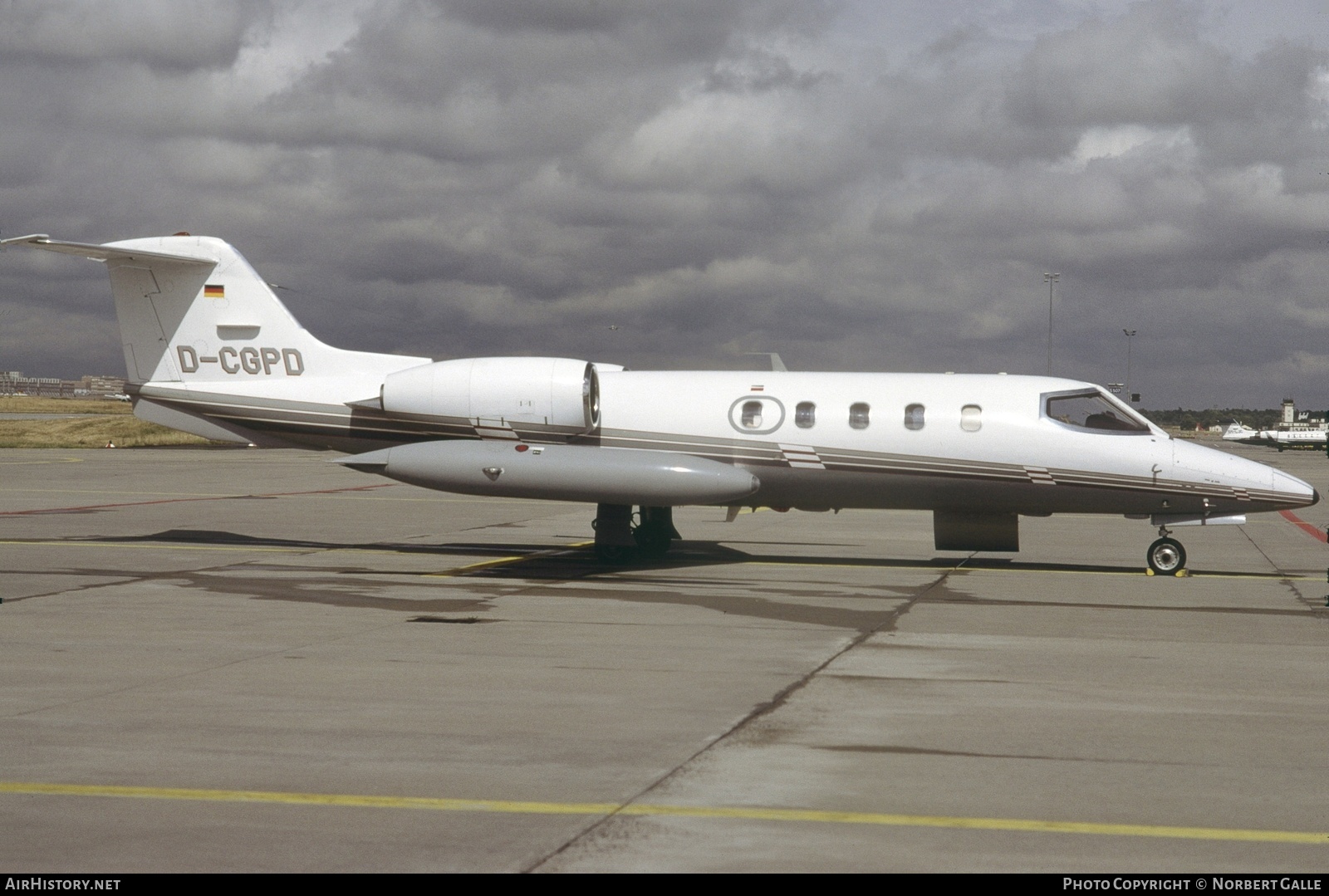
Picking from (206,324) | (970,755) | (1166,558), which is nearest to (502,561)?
(206,324)

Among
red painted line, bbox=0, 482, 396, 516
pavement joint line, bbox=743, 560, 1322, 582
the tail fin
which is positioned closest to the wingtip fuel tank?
pavement joint line, bbox=743, 560, 1322, 582

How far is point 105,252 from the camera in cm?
2108

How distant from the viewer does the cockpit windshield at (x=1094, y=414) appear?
19594 millimetres

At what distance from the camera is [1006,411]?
19688mm

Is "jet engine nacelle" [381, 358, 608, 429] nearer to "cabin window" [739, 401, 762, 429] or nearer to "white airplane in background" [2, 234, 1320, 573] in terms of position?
"white airplane in background" [2, 234, 1320, 573]

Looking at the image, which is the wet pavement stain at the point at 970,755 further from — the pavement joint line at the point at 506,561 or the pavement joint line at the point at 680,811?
the pavement joint line at the point at 506,561

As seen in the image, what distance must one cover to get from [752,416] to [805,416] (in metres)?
0.81

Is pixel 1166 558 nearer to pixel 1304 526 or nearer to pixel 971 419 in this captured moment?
pixel 971 419

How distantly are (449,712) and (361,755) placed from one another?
137cm

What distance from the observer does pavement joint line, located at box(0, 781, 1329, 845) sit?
677cm

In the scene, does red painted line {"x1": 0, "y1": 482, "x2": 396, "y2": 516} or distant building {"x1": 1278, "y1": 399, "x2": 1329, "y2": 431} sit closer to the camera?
red painted line {"x1": 0, "y1": 482, "x2": 396, "y2": 516}

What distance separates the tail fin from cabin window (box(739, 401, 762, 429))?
554cm

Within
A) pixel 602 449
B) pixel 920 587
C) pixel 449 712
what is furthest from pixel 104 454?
pixel 449 712

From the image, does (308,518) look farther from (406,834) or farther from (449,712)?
(406,834)
